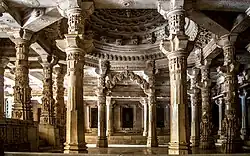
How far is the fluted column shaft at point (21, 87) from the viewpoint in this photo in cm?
1134

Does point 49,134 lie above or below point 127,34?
below

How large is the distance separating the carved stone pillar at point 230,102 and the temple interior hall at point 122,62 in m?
0.03

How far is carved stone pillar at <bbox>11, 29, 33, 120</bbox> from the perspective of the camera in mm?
11336

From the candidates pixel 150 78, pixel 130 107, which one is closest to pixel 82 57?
pixel 150 78

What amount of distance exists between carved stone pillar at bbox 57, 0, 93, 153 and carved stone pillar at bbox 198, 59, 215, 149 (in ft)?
23.5

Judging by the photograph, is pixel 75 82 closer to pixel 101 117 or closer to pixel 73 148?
pixel 73 148

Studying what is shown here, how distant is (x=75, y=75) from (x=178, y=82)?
248cm

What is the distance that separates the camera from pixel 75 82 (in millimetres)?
8984

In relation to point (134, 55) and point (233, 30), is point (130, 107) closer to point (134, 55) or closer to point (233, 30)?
point (134, 55)

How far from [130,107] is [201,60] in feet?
45.2

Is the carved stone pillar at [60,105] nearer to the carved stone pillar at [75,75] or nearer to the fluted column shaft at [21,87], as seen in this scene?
the fluted column shaft at [21,87]

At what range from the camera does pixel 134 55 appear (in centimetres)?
1731

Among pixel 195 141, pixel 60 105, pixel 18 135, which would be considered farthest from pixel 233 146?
pixel 60 105

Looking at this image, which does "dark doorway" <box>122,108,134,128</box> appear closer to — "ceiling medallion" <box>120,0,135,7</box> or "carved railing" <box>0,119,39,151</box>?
"carved railing" <box>0,119,39,151</box>
